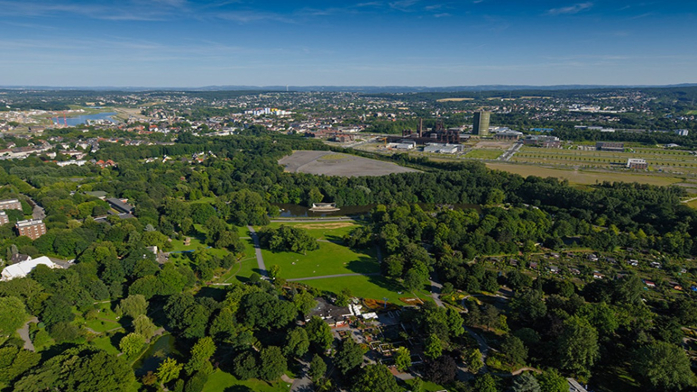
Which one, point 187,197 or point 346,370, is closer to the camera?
point 346,370

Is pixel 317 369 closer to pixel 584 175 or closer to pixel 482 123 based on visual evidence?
pixel 584 175

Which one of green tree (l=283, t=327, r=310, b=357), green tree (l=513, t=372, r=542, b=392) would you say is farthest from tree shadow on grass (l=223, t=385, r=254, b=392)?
green tree (l=513, t=372, r=542, b=392)

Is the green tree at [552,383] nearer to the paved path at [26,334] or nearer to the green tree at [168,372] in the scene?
the green tree at [168,372]

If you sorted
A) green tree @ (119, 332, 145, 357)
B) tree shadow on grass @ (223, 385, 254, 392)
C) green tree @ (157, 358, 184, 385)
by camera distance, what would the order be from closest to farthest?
green tree @ (157, 358, 184, 385)
tree shadow on grass @ (223, 385, 254, 392)
green tree @ (119, 332, 145, 357)

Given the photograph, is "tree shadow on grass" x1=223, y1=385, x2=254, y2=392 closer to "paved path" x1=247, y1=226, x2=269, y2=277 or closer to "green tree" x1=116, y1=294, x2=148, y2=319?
"green tree" x1=116, y1=294, x2=148, y2=319

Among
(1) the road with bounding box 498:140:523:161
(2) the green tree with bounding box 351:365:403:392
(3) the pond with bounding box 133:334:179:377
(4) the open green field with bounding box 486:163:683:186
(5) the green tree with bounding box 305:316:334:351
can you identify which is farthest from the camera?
(1) the road with bounding box 498:140:523:161

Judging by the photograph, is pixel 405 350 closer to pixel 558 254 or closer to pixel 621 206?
pixel 558 254

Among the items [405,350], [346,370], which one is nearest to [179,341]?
[346,370]
